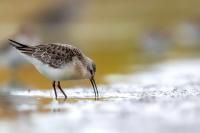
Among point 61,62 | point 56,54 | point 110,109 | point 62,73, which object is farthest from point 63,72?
point 110,109

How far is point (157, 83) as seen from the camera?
13766 mm

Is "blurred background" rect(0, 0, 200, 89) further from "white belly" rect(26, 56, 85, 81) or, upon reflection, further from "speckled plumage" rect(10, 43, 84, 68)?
"white belly" rect(26, 56, 85, 81)

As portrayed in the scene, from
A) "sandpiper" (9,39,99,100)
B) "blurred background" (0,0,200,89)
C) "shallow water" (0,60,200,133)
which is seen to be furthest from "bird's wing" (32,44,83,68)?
"blurred background" (0,0,200,89)

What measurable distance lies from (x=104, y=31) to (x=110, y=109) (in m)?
18.6

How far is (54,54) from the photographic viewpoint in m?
11.5

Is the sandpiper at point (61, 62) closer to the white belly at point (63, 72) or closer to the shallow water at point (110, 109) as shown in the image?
the white belly at point (63, 72)

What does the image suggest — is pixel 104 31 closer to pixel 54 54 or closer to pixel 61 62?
pixel 54 54

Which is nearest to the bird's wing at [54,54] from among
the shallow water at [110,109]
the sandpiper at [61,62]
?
the sandpiper at [61,62]

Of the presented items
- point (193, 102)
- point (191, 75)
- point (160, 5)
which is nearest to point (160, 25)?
point (160, 5)

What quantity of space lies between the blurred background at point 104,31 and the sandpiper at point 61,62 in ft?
8.42

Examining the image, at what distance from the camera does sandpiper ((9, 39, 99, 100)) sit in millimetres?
11328

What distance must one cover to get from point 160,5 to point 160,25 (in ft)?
11.8

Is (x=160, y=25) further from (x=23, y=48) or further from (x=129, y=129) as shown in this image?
(x=129, y=129)

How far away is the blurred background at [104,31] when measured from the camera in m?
17.2
